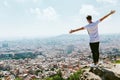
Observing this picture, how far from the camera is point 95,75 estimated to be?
8.77m

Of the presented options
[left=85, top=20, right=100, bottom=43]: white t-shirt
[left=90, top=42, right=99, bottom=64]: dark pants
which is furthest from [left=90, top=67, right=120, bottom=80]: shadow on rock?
[left=85, top=20, right=100, bottom=43]: white t-shirt

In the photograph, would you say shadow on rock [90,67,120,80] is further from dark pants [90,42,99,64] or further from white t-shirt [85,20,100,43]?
white t-shirt [85,20,100,43]

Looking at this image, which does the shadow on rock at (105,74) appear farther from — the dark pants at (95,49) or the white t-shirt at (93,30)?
the white t-shirt at (93,30)

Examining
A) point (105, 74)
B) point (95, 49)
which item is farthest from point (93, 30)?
point (105, 74)

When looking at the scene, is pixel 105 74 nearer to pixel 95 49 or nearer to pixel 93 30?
pixel 95 49

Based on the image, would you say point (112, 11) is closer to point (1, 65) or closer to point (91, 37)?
point (91, 37)

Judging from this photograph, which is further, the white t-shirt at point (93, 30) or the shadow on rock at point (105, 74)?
the white t-shirt at point (93, 30)

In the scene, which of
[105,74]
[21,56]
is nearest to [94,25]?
[105,74]

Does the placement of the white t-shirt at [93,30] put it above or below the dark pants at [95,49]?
above

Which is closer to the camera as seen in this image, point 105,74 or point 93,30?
point 105,74

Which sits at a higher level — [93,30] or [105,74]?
[93,30]

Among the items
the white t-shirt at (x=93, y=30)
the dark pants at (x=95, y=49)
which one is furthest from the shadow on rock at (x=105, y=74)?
the white t-shirt at (x=93, y=30)

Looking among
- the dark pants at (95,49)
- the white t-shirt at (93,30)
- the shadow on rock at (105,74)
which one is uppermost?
the white t-shirt at (93,30)

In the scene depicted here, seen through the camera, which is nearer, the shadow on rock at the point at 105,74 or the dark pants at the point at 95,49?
the shadow on rock at the point at 105,74
